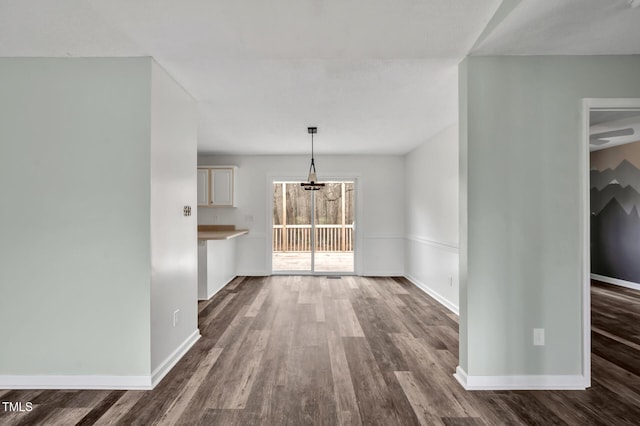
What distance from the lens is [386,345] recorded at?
299 centimetres

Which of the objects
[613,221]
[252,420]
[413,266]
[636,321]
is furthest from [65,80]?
[613,221]

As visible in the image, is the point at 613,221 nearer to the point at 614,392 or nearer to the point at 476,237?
the point at 614,392

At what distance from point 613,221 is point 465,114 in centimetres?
536

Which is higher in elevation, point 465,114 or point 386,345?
point 465,114

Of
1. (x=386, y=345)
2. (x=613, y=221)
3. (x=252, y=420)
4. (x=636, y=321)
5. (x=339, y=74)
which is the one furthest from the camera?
(x=613, y=221)

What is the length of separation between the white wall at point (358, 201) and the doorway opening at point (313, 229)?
0.24 metres

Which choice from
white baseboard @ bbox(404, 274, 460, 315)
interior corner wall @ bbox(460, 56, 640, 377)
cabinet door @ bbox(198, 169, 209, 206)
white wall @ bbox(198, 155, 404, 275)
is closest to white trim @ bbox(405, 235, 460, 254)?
white wall @ bbox(198, 155, 404, 275)

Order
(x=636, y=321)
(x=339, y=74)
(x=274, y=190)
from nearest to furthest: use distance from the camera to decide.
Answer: (x=339, y=74) < (x=636, y=321) < (x=274, y=190)

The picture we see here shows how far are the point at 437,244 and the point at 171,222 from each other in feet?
11.6

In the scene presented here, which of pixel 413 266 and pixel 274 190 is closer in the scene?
pixel 413 266

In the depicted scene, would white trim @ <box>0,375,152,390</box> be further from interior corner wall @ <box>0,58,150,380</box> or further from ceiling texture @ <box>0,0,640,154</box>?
ceiling texture @ <box>0,0,640,154</box>

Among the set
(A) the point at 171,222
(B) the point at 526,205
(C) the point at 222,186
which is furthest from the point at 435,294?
(C) the point at 222,186

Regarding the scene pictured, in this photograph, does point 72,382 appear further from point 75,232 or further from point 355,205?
point 355,205

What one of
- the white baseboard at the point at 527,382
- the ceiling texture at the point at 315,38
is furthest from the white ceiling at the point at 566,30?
the white baseboard at the point at 527,382
